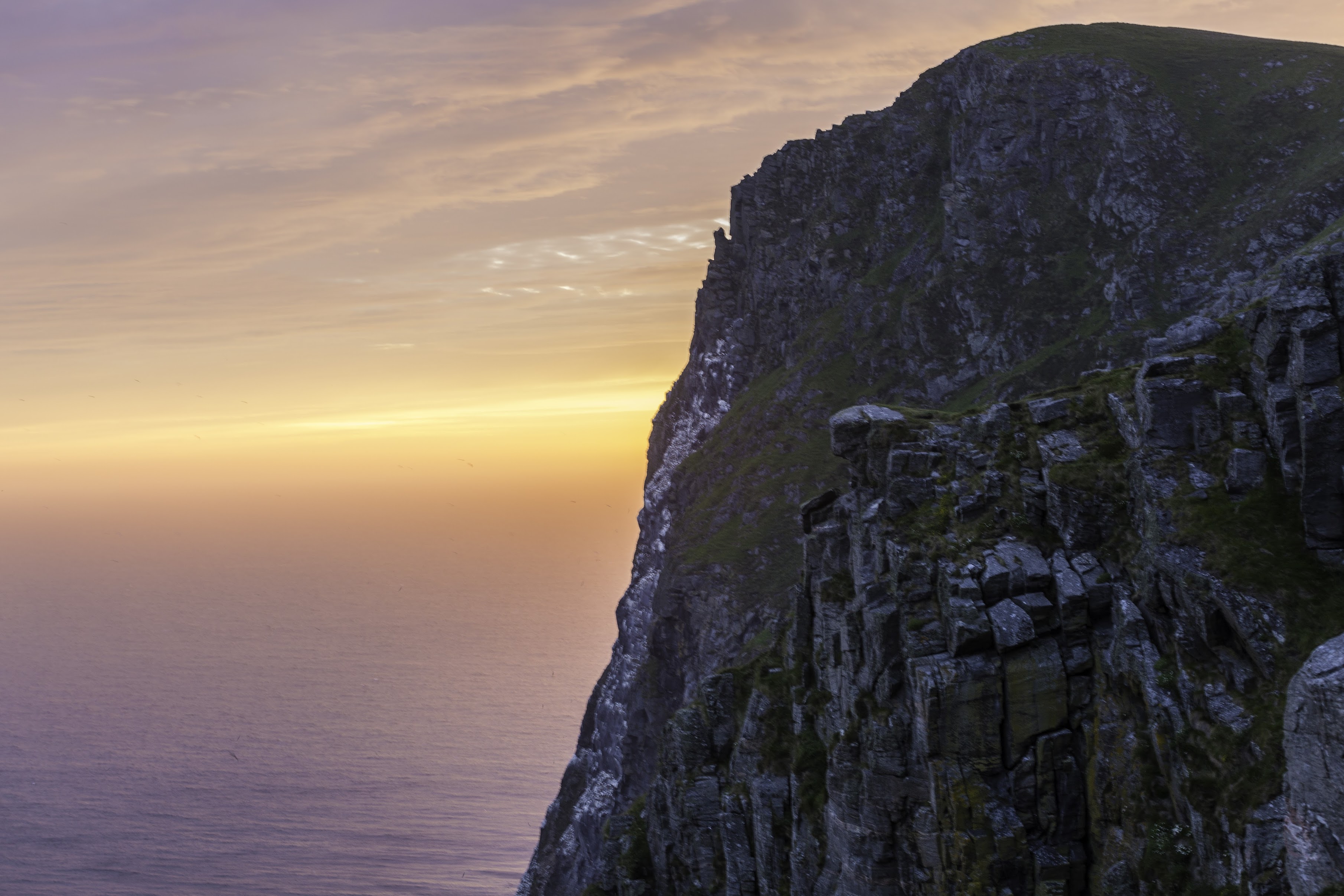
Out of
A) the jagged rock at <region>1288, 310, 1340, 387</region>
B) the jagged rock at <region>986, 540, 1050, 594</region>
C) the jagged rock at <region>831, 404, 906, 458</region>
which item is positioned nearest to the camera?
the jagged rock at <region>1288, 310, 1340, 387</region>

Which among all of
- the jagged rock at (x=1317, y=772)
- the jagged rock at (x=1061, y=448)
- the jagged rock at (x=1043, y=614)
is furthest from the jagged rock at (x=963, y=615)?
the jagged rock at (x=1317, y=772)

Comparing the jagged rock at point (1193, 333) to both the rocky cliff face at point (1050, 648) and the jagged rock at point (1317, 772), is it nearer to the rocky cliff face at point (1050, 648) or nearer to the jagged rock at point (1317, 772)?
the rocky cliff face at point (1050, 648)

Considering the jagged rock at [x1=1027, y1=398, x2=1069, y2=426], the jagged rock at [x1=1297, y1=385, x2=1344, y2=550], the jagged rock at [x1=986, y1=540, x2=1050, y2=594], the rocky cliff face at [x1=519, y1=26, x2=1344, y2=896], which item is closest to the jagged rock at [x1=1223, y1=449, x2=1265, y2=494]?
the rocky cliff face at [x1=519, y1=26, x2=1344, y2=896]

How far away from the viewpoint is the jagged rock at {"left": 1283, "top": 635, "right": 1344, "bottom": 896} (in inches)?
1016

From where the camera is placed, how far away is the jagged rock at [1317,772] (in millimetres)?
25812

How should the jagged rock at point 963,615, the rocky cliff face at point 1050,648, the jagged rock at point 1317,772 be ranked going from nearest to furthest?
the jagged rock at point 1317,772
the rocky cliff face at point 1050,648
the jagged rock at point 963,615

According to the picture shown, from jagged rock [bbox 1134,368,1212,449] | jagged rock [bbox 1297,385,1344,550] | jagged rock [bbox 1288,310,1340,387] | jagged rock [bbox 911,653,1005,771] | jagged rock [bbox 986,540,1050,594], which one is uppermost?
jagged rock [bbox 1288,310,1340,387]

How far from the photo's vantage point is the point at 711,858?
5741 centimetres

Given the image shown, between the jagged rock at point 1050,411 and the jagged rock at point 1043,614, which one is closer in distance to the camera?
the jagged rock at point 1043,614

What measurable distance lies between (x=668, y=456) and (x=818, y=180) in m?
57.0

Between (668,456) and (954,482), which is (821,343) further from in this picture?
(954,482)

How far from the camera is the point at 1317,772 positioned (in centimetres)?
2648

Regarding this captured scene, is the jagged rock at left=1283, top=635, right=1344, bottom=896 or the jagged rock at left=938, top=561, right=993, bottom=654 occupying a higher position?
the jagged rock at left=938, top=561, right=993, bottom=654

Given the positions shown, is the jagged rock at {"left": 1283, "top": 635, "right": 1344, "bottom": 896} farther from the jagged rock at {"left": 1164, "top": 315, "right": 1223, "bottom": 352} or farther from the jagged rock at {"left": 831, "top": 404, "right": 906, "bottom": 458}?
the jagged rock at {"left": 831, "top": 404, "right": 906, "bottom": 458}
